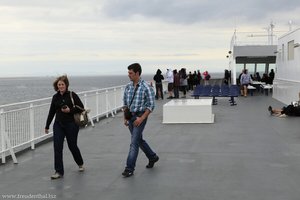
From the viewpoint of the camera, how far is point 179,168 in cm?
707

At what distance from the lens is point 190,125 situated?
41.0 ft

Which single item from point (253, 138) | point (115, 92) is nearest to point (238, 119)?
point (253, 138)

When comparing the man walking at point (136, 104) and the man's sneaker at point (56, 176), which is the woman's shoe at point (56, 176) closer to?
the man's sneaker at point (56, 176)

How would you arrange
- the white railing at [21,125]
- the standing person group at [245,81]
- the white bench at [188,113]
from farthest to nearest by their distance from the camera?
the standing person group at [245,81], the white bench at [188,113], the white railing at [21,125]

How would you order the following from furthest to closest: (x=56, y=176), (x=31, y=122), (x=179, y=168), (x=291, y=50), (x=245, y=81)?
(x=245, y=81)
(x=291, y=50)
(x=31, y=122)
(x=179, y=168)
(x=56, y=176)

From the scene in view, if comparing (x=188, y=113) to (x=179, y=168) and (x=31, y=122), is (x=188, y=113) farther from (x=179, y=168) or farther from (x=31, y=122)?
(x=179, y=168)

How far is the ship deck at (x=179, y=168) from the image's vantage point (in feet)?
18.7

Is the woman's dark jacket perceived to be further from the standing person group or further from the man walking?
the standing person group

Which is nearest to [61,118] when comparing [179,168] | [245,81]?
[179,168]

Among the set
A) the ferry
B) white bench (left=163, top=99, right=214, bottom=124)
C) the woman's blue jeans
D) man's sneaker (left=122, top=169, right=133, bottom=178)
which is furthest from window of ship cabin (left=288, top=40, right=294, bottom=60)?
the woman's blue jeans

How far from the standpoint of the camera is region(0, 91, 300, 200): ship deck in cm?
571

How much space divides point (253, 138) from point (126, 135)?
2.98 meters

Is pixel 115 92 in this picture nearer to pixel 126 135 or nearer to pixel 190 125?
pixel 190 125

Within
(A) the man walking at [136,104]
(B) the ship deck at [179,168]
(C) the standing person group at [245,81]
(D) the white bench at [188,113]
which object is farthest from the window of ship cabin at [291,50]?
(A) the man walking at [136,104]
